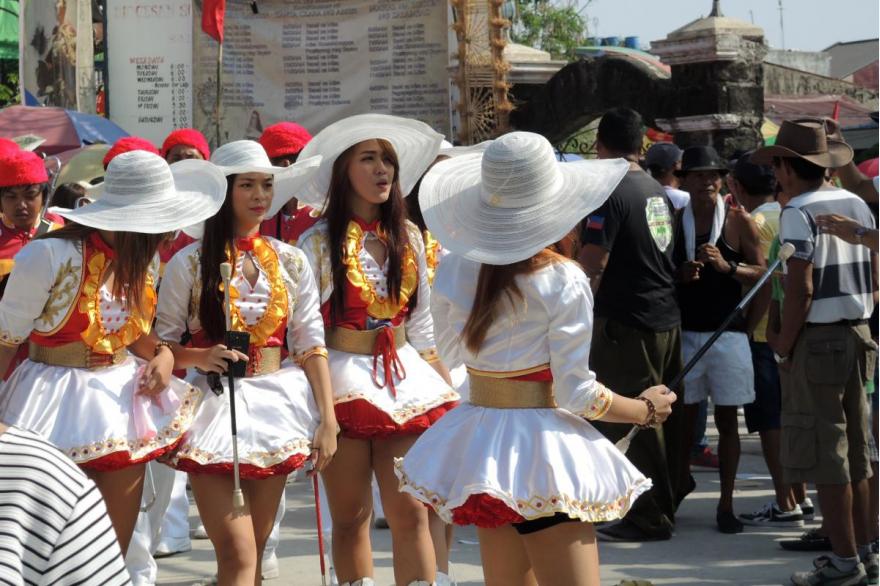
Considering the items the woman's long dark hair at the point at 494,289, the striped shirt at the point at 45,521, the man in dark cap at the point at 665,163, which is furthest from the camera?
the man in dark cap at the point at 665,163

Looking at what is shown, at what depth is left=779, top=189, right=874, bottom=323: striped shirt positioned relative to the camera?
6082mm

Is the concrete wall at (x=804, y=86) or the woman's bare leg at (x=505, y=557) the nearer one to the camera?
the woman's bare leg at (x=505, y=557)

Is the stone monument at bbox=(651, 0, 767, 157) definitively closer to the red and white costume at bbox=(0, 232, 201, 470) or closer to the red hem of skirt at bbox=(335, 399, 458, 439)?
the red hem of skirt at bbox=(335, 399, 458, 439)

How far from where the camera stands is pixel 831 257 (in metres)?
6.18

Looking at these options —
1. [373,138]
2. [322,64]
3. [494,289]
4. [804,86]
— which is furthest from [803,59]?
[494,289]

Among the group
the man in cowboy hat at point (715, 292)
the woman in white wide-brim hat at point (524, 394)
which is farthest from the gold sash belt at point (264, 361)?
the man in cowboy hat at point (715, 292)

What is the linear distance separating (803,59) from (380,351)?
36.4 meters

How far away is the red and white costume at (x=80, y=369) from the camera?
16.2 ft

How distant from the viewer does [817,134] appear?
6.25 meters

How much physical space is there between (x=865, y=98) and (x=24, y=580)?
26965 millimetres

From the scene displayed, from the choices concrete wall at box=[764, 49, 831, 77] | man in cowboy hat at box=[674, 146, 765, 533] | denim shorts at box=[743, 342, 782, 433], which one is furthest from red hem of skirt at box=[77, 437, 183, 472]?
concrete wall at box=[764, 49, 831, 77]

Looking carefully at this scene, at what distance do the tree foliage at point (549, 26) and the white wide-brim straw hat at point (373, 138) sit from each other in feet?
94.2

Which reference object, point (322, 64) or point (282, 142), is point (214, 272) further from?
point (322, 64)

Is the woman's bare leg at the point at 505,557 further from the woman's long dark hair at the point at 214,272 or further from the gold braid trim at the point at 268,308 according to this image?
the woman's long dark hair at the point at 214,272
